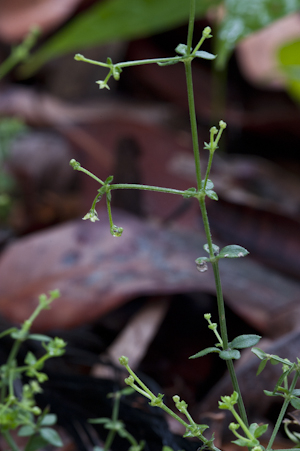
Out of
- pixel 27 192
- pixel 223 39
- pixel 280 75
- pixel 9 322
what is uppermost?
pixel 223 39

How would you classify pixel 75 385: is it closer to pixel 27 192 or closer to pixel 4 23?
pixel 27 192

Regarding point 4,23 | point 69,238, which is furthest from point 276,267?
Answer: point 4,23

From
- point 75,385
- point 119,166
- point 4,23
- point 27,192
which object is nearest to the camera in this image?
point 75,385

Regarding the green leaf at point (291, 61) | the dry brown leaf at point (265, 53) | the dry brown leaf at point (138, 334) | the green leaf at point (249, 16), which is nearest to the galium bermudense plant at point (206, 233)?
the dry brown leaf at point (138, 334)

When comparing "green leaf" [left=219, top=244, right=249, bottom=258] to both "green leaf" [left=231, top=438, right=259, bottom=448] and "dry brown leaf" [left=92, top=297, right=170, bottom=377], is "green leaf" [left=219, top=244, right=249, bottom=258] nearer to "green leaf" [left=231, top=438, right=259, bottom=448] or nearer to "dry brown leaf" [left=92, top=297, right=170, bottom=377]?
"green leaf" [left=231, top=438, right=259, bottom=448]

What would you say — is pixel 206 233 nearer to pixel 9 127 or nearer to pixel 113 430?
pixel 113 430

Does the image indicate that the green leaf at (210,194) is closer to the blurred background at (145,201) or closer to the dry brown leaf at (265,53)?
the blurred background at (145,201)

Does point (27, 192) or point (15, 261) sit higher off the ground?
point (15, 261)
